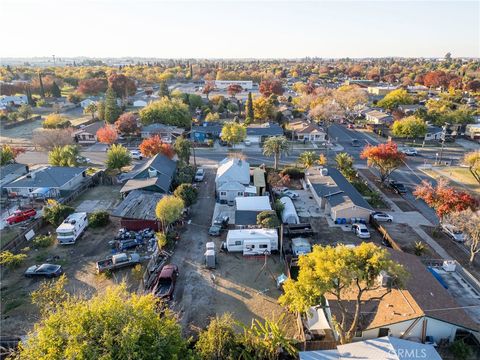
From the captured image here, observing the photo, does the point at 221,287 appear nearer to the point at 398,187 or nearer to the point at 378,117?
the point at 398,187

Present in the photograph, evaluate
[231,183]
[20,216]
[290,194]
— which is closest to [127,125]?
[20,216]

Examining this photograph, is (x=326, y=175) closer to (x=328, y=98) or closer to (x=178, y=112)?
(x=178, y=112)

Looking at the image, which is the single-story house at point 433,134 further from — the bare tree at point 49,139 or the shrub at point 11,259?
the shrub at point 11,259

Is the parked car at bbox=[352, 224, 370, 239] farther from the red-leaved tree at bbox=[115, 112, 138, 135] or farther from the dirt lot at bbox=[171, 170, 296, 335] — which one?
the red-leaved tree at bbox=[115, 112, 138, 135]

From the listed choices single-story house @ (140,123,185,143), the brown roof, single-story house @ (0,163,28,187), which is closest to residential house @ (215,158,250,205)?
the brown roof

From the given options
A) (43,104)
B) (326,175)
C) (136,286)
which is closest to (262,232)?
(136,286)

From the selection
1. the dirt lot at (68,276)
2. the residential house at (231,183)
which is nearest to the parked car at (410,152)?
the residential house at (231,183)
